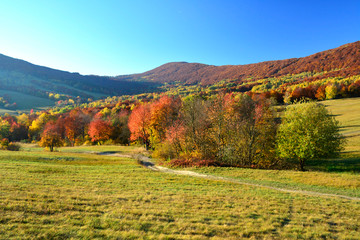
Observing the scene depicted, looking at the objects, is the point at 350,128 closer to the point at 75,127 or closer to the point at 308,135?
the point at 308,135

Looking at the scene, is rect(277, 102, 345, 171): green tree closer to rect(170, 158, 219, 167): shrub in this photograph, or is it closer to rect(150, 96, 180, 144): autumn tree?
rect(170, 158, 219, 167): shrub

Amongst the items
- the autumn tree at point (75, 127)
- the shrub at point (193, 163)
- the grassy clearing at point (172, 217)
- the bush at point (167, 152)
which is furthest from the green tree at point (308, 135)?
the autumn tree at point (75, 127)

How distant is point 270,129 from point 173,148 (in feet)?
63.1

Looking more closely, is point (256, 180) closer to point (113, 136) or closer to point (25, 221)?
point (25, 221)

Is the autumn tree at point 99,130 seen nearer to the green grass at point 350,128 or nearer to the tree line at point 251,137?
the tree line at point 251,137

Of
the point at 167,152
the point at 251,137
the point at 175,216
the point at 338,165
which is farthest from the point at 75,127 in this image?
the point at 338,165

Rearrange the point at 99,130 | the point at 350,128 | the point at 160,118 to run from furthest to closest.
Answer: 1. the point at 99,130
2. the point at 160,118
3. the point at 350,128

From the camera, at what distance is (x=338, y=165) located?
28.6m

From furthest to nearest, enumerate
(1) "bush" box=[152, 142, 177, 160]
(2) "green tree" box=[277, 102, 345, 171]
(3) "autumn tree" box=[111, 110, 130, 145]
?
(3) "autumn tree" box=[111, 110, 130, 145]
(1) "bush" box=[152, 142, 177, 160]
(2) "green tree" box=[277, 102, 345, 171]

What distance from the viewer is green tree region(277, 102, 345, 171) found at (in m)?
27.2

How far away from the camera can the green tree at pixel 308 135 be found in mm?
27203

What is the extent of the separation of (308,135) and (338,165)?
7143mm

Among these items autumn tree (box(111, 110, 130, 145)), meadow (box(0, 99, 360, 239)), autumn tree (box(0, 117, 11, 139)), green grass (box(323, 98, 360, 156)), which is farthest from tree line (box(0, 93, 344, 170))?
autumn tree (box(0, 117, 11, 139))

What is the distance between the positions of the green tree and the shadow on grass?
1.96 meters
